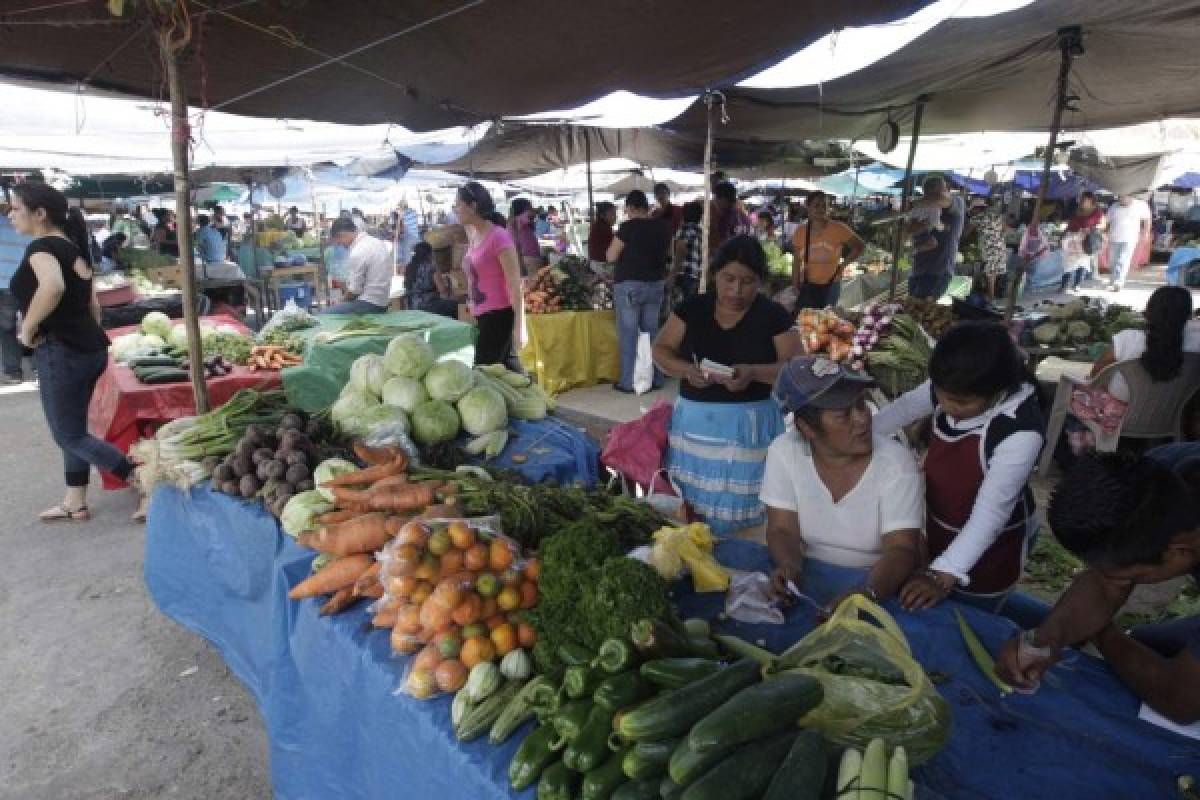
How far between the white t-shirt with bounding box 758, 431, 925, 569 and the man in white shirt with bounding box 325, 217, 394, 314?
559 centimetres

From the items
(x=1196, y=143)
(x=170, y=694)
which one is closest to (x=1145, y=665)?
(x=170, y=694)

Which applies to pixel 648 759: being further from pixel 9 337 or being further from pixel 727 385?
pixel 9 337

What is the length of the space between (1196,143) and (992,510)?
41.9ft

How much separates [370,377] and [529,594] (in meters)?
2.29

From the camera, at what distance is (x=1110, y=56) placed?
5.20m

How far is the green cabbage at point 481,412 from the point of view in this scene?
3723mm

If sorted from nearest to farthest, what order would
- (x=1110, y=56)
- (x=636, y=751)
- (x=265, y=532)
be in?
(x=636, y=751)
(x=265, y=532)
(x=1110, y=56)

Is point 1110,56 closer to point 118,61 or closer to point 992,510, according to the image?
point 992,510

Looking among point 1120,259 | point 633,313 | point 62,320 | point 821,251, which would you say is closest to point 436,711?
point 62,320

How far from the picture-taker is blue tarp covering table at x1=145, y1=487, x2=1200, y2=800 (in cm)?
145

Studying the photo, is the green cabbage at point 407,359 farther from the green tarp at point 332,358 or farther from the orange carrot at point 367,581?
the orange carrot at point 367,581

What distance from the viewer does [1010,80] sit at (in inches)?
241

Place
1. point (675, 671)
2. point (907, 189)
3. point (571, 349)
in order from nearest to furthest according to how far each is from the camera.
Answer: point (675, 671) < point (571, 349) < point (907, 189)

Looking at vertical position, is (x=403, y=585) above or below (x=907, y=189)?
below
